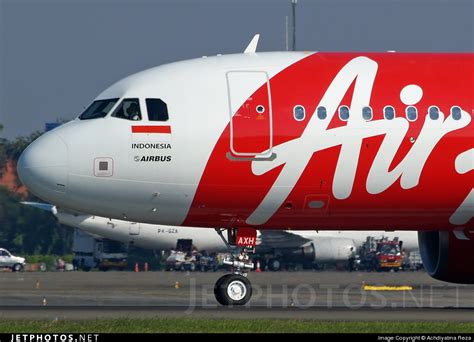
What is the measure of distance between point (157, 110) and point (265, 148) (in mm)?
2409

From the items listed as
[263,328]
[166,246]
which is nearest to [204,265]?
[166,246]

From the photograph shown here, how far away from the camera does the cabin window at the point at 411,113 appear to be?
26562mm

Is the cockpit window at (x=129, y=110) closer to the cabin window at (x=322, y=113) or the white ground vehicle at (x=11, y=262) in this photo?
the cabin window at (x=322, y=113)

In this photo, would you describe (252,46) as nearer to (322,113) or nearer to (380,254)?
(322,113)

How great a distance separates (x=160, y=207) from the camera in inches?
1045

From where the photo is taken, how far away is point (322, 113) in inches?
1038

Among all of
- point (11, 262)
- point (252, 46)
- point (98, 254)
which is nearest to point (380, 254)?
point (98, 254)

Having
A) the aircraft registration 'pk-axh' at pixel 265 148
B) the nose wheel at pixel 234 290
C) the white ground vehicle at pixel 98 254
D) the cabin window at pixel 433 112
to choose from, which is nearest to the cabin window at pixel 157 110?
the aircraft registration 'pk-axh' at pixel 265 148

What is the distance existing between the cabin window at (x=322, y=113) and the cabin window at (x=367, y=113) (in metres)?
0.81

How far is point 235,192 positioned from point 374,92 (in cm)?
364

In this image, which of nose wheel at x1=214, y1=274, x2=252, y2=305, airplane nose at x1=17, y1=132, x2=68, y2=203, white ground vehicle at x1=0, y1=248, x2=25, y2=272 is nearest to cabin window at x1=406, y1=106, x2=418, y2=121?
nose wheel at x1=214, y1=274, x2=252, y2=305

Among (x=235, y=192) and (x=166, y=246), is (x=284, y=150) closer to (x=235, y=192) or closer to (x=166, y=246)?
(x=235, y=192)

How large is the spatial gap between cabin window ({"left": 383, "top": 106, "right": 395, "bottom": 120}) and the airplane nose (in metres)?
6.71

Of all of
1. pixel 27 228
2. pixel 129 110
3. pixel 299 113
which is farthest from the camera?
pixel 27 228
